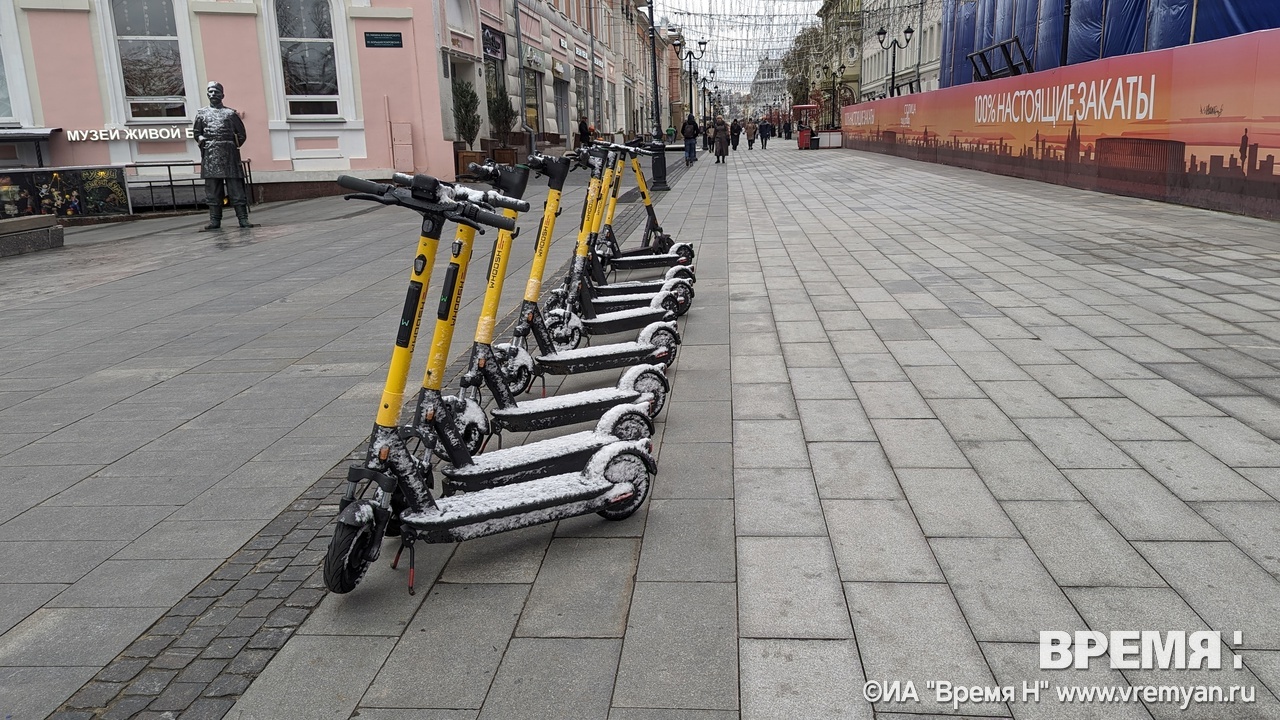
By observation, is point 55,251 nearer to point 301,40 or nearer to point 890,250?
point 301,40

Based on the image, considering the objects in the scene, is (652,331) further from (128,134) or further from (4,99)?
(4,99)

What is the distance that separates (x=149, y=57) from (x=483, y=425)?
1743cm

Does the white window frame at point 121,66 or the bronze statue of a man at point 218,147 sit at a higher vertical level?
the white window frame at point 121,66

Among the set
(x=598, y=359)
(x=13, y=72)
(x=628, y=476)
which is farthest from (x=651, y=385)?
(x=13, y=72)

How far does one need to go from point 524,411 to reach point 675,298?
255cm

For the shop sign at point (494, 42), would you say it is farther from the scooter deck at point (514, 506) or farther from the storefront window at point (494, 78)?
the scooter deck at point (514, 506)

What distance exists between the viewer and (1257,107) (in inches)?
438

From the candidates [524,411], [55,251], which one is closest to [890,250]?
[524,411]

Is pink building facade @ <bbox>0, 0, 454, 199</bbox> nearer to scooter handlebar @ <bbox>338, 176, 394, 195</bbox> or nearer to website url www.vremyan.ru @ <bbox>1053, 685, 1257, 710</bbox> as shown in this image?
scooter handlebar @ <bbox>338, 176, 394, 195</bbox>

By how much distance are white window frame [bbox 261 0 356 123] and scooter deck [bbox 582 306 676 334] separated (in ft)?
48.0

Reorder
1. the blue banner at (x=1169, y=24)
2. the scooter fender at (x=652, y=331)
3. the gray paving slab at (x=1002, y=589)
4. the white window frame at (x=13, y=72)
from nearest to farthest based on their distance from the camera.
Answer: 1. the gray paving slab at (x=1002, y=589)
2. the scooter fender at (x=652, y=331)
3. the white window frame at (x=13, y=72)
4. the blue banner at (x=1169, y=24)

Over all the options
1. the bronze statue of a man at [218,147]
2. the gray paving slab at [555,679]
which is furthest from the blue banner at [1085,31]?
the gray paving slab at [555,679]

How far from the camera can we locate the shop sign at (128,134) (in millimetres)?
17609

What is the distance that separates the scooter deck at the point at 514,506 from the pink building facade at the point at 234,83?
16.7 metres
